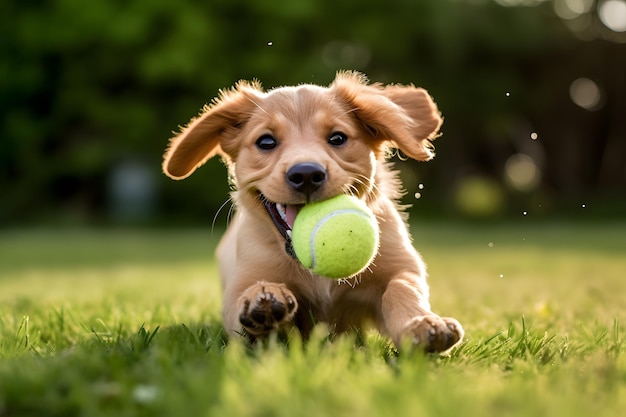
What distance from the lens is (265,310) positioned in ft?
9.47

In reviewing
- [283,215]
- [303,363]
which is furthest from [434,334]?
[283,215]

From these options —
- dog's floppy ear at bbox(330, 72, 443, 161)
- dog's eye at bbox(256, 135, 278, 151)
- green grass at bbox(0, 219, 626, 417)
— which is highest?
dog's floppy ear at bbox(330, 72, 443, 161)

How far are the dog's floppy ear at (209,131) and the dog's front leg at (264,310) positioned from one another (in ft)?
3.51

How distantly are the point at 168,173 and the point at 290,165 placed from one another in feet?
3.21

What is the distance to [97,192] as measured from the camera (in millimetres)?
21422

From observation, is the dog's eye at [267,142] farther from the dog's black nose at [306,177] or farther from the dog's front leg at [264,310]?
the dog's front leg at [264,310]

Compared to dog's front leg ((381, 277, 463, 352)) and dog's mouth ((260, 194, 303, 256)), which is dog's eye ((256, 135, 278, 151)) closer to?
dog's mouth ((260, 194, 303, 256))

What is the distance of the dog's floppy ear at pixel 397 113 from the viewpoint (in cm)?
358

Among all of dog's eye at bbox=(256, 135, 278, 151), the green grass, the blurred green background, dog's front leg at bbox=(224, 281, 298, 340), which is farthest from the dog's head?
the blurred green background

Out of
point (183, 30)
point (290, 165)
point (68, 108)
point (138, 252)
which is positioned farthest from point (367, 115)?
point (68, 108)

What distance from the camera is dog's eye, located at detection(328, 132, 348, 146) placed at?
349 cm

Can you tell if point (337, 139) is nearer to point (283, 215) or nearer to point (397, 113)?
point (397, 113)

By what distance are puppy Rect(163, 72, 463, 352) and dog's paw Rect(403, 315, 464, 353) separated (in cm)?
14

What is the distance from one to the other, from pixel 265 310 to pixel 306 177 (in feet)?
1.85
